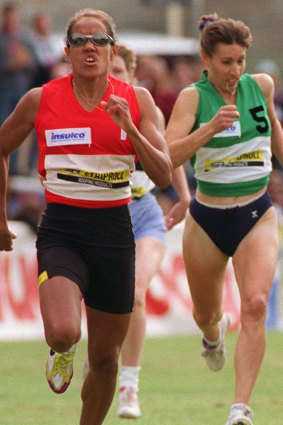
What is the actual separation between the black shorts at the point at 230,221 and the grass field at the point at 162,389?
4.43 feet

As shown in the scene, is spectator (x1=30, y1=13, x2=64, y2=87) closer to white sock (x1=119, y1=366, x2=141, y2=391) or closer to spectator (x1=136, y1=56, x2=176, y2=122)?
spectator (x1=136, y1=56, x2=176, y2=122)

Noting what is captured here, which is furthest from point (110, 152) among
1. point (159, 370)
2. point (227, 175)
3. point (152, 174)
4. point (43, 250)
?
point (159, 370)

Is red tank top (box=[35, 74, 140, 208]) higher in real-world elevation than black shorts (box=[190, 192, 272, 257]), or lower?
higher

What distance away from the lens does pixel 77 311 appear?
5.79 metres

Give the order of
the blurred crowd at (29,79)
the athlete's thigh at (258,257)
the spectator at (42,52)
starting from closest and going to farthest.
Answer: the athlete's thigh at (258,257) → the blurred crowd at (29,79) → the spectator at (42,52)

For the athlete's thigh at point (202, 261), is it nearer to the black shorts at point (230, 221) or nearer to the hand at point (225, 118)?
the black shorts at point (230, 221)

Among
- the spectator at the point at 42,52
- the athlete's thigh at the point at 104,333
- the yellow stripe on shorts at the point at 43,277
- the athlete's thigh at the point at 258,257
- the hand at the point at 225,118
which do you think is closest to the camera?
the yellow stripe on shorts at the point at 43,277

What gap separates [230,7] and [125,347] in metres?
16.2

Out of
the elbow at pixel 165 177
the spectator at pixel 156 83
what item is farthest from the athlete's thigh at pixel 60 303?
the spectator at pixel 156 83

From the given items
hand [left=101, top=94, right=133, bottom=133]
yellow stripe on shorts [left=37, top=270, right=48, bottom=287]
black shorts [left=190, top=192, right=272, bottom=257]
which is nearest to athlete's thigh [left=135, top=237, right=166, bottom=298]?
black shorts [left=190, top=192, right=272, bottom=257]

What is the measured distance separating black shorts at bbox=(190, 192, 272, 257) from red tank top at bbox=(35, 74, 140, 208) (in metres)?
1.51

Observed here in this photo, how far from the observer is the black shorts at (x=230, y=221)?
24.5 ft

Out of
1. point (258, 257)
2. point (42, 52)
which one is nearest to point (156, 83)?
point (42, 52)

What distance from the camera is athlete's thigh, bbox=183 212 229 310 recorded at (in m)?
7.69
